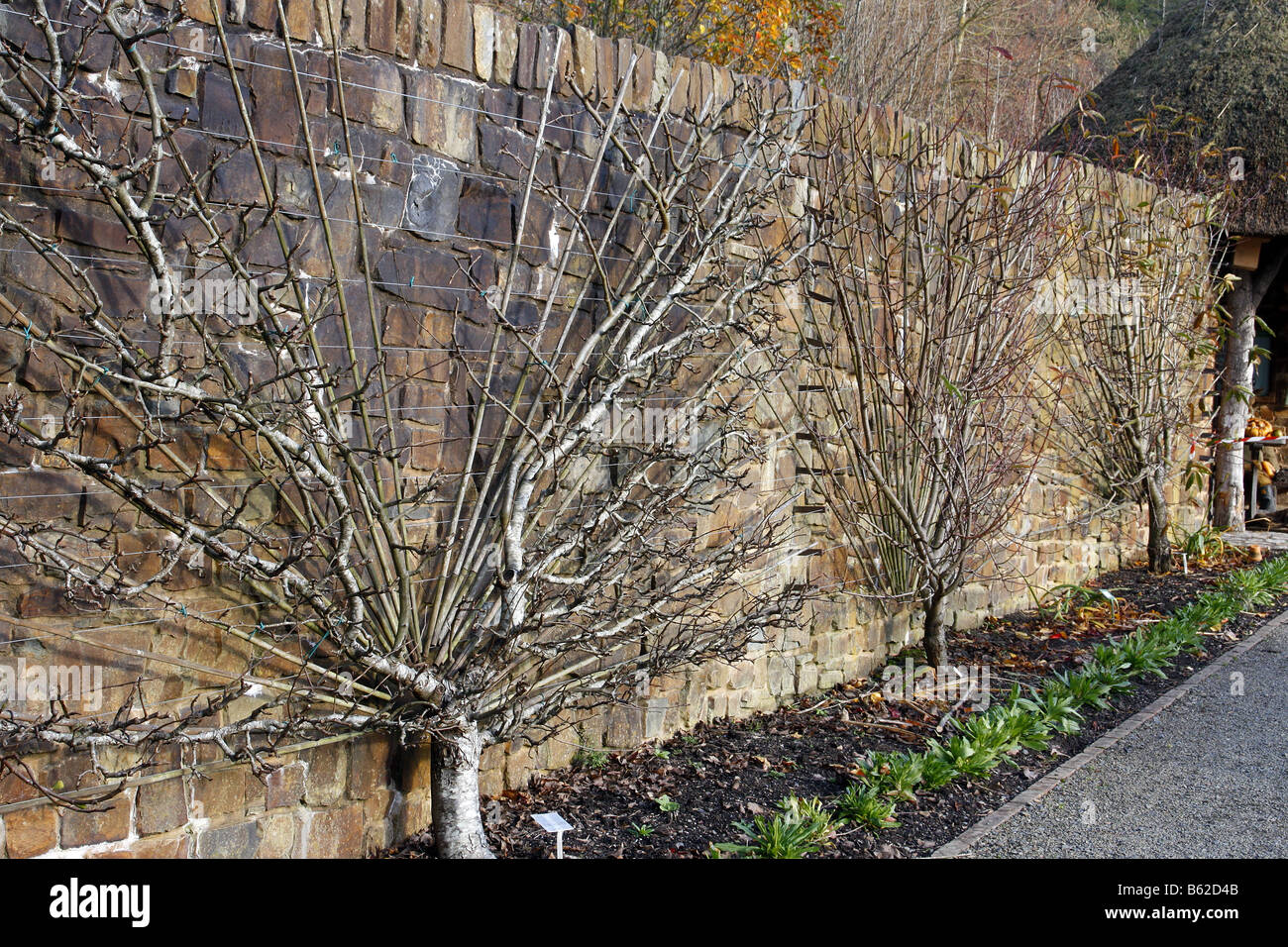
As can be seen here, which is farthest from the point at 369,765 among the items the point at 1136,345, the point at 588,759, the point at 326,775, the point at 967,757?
the point at 1136,345

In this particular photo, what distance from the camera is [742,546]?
3.99 m

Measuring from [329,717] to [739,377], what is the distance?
202cm

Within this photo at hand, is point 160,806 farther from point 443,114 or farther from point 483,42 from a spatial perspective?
point 483,42

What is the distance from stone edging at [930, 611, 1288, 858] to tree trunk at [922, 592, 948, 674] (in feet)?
2.77

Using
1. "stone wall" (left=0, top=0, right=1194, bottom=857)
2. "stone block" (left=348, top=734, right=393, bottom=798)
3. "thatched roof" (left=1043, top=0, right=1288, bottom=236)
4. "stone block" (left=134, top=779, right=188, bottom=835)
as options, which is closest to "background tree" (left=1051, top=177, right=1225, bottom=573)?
"thatched roof" (left=1043, top=0, right=1288, bottom=236)

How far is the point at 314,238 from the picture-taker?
9.74 ft

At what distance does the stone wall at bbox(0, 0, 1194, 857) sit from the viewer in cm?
256

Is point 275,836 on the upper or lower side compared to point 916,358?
lower

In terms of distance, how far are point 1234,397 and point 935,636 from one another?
5182mm

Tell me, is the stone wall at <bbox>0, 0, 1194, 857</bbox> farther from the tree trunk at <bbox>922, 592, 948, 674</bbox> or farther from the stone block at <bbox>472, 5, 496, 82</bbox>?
the tree trunk at <bbox>922, 592, 948, 674</bbox>

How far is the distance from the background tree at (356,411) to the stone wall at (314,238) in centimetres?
2

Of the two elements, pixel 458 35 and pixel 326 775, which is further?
pixel 458 35

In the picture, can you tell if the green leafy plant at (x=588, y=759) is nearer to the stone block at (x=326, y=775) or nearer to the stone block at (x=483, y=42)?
the stone block at (x=326, y=775)

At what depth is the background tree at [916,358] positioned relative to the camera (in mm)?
4789
